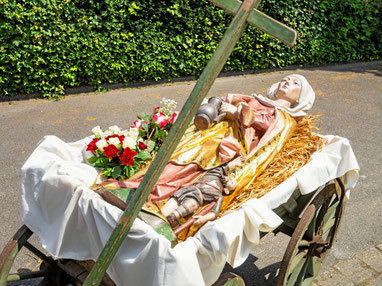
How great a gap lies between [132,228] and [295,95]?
2129 millimetres

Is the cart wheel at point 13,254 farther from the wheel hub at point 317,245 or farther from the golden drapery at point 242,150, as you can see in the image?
the wheel hub at point 317,245

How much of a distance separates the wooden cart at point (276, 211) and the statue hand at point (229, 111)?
31.7 inches

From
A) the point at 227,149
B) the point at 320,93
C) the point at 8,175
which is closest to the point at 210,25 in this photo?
the point at 320,93

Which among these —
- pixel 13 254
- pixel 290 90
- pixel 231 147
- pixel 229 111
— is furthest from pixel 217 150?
pixel 13 254

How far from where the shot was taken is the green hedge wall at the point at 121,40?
20.6 feet

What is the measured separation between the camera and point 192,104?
73.2 inches

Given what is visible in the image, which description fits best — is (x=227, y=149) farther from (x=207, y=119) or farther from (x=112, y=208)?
(x=112, y=208)

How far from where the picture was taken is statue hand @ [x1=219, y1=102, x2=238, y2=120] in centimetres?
325

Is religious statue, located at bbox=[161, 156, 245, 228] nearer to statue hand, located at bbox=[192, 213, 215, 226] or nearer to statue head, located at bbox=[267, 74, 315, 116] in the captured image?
statue hand, located at bbox=[192, 213, 215, 226]

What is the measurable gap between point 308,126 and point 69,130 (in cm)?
364

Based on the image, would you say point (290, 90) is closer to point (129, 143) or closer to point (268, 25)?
point (129, 143)

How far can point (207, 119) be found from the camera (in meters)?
3.04

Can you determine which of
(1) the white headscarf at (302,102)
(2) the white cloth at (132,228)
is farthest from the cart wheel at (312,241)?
(1) the white headscarf at (302,102)

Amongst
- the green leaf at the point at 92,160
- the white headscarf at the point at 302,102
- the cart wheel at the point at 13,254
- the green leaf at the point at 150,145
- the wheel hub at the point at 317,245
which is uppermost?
the white headscarf at the point at 302,102
